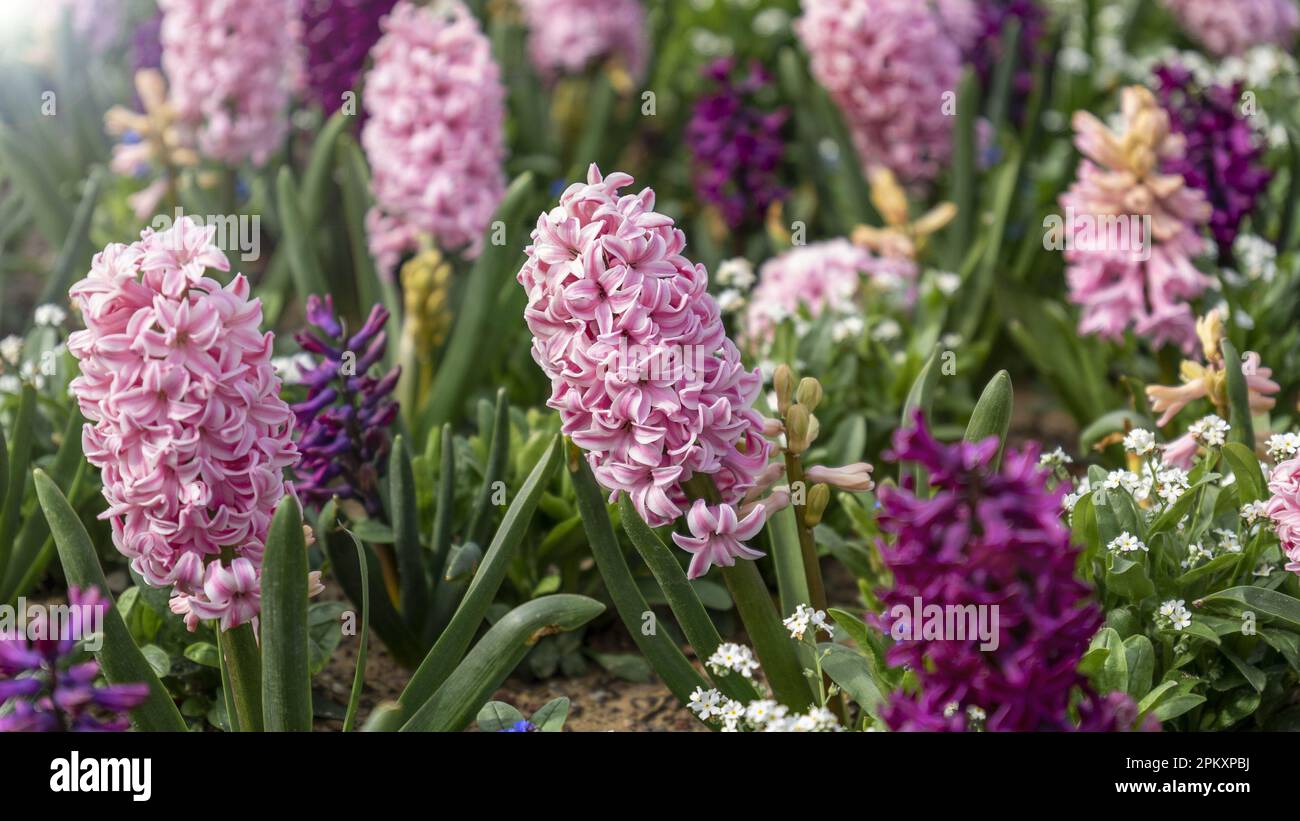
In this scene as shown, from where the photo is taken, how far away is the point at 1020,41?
5.16 metres

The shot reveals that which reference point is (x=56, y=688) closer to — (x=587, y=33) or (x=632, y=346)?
(x=632, y=346)

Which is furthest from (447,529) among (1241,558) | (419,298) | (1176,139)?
(1176,139)

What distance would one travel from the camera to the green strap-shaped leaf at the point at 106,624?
233 centimetres

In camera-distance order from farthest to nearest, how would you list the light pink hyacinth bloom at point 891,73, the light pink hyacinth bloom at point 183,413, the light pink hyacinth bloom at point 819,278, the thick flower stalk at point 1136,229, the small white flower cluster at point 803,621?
the light pink hyacinth bloom at point 891,73, the light pink hyacinth bloom at point 819,278, the thick flower stalk at point 1136,229, the small white flower cluster at point 803,621, the light pink hyacinth bloom at point 183,413

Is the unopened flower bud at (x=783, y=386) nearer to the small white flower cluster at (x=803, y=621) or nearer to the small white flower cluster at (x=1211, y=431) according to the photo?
the small white flower cluster at (x=803, y=621)

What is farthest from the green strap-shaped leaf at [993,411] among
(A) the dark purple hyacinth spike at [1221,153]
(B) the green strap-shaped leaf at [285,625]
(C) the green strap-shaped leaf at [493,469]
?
(A) the dark purple hyacinth spike at [1221,153]

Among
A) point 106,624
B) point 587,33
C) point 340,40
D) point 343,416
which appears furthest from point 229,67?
point 106,624

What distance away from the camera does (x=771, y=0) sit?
20.7 feet

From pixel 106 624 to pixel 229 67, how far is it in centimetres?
249

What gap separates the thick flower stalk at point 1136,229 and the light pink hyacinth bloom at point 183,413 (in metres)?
2.12

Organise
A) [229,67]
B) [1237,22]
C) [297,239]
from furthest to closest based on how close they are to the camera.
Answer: [1237,22], [229,67], [297,239]

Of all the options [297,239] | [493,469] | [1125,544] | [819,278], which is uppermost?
[297,239]
